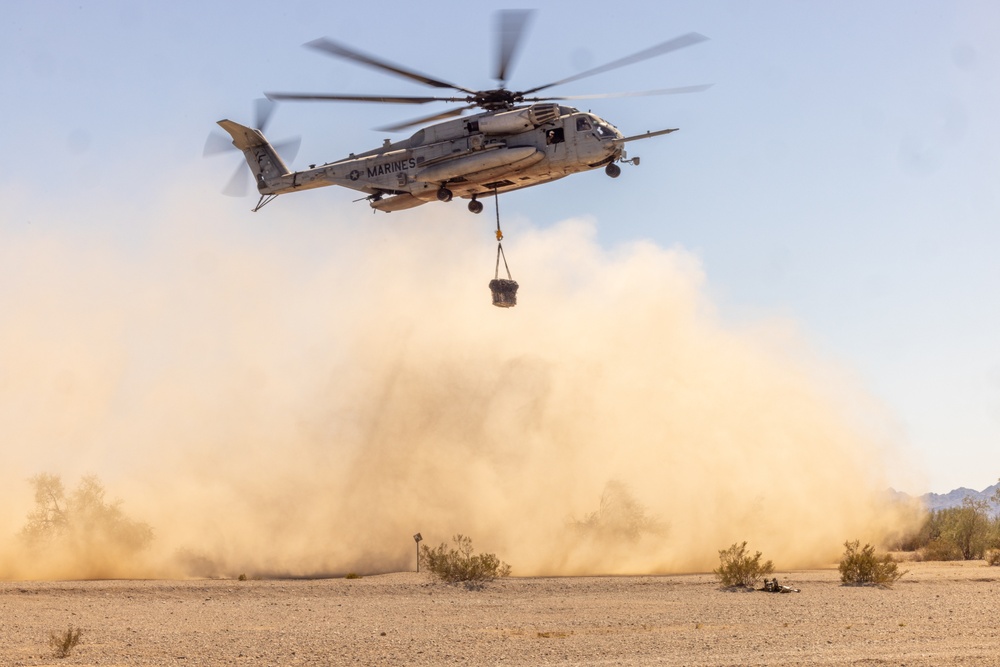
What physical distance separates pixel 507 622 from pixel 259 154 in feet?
51.8

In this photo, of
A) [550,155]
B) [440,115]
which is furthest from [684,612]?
[440,115]

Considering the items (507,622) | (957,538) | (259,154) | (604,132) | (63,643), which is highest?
(259,154)

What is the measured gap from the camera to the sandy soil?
1702cm

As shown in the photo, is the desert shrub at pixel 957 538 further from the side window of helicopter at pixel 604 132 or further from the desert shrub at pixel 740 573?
the side window of helicopter at pixel 604 132

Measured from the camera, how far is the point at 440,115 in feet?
79.5

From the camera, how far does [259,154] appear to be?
99.6 ft

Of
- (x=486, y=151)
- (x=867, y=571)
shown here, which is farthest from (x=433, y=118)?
(x=867, y=571)

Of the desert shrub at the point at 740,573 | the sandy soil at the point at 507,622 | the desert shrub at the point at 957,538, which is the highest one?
the desert shrub at the point at 957,538

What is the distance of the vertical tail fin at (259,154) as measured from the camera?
29.7 meters

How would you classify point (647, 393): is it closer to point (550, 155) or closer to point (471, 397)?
point (471, 397)

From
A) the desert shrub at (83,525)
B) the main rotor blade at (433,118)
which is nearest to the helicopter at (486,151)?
the main rotor blade at (433,118)

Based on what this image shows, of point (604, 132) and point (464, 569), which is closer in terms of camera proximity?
point (604, 132)

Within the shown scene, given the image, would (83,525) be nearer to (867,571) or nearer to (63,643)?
(63,643)

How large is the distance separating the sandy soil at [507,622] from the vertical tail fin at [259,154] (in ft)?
35.8
